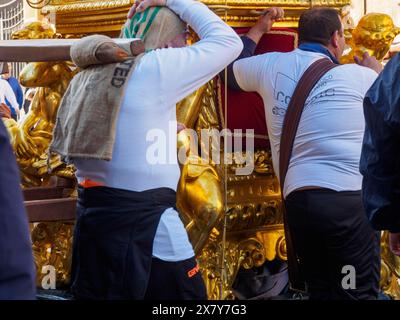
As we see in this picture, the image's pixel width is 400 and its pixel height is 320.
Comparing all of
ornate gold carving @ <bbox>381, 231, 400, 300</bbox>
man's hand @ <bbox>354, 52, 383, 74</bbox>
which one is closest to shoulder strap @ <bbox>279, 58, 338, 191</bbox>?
man's hand @ <bbox>354, 52, 383, 74</bbox>

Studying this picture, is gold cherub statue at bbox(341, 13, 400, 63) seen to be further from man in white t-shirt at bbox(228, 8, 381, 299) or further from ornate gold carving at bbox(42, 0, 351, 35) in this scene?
man in white t-shirt at bbox(228, 8, 381, 299)

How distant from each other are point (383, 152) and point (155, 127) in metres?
0.75

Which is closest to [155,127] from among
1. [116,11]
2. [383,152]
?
[383,152]

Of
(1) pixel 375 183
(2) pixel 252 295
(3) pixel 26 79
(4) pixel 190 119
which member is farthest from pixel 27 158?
(1) pixel 375 183

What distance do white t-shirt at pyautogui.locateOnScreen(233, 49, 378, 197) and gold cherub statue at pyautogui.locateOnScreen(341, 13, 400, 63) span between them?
2.06 feet

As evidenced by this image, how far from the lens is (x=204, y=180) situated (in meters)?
4.16

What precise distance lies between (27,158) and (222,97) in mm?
1050

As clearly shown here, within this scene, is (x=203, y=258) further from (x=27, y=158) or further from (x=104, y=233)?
(x=104, y=233)

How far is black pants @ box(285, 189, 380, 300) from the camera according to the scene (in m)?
3.85

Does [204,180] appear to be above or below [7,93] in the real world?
below

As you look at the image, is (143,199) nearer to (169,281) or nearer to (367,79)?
(169,281)

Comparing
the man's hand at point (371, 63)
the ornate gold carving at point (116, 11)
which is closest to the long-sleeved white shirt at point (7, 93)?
the ornate gold carving at point (116, 11)

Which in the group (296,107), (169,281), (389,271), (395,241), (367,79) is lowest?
(389,271)

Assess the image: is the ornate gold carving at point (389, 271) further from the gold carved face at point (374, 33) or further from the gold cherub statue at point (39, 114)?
the gold cherub statue at point (39, 114)
